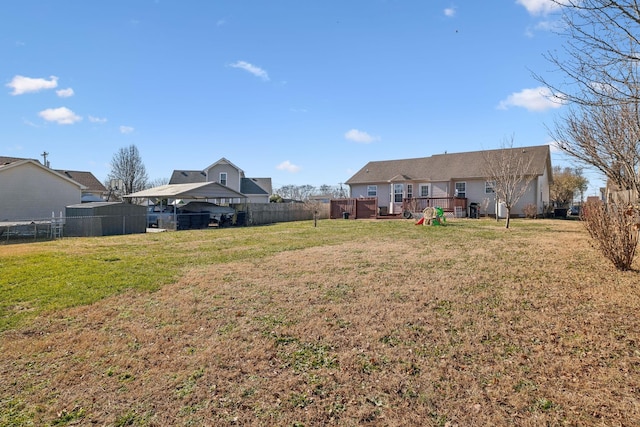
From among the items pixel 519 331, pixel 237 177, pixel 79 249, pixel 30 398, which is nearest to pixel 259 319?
pixel 30 398

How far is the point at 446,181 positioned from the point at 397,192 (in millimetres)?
3923

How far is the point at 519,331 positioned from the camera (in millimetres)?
4398

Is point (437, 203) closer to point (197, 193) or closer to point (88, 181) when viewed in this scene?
point (197, 193)

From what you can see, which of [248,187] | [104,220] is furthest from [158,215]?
[248,187]

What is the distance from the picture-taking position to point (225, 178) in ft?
121

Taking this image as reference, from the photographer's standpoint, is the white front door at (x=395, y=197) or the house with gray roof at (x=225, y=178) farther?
the house with gray roof at (x=225, y=178)

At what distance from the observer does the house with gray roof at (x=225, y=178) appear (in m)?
36.8

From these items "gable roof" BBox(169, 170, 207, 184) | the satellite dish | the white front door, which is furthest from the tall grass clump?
the satellite dish

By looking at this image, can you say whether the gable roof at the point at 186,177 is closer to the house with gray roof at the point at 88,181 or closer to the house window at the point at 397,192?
the house with gray roof at the point at 88,181

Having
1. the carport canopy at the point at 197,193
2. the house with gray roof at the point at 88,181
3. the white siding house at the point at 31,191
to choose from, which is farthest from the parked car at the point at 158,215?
the house with gray roof at the point at 88,181

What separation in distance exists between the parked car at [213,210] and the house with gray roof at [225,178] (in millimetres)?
12048

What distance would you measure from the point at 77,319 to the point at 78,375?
1.86 meters

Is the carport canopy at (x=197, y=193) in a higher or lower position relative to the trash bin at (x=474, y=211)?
higher

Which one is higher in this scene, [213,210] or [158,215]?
[213,210]
